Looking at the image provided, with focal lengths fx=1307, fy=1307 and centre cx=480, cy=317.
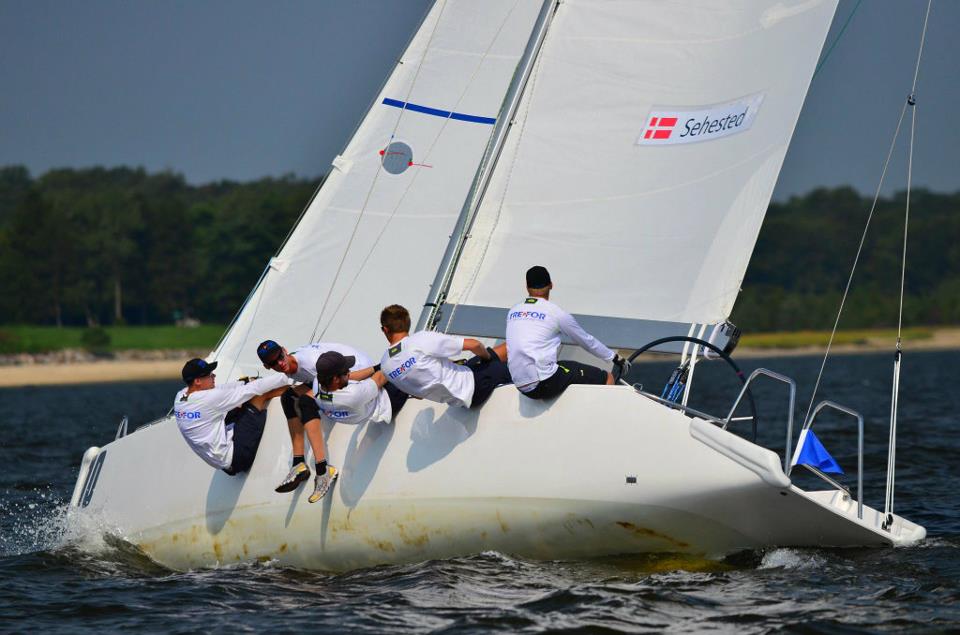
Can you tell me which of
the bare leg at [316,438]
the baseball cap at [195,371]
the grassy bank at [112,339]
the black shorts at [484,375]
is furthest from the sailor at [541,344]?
the grassy bank at [112,339]

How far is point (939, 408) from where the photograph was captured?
23375 millimetres

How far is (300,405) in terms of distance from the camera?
8523 mm

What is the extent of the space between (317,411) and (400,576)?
1.21 metres

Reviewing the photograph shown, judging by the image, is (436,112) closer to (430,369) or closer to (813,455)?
(430,369)

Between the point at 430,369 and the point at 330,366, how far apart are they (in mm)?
644

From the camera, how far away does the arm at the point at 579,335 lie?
8.02 m

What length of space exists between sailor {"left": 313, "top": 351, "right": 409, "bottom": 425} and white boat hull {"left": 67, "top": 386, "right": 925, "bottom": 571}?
184 millimetres

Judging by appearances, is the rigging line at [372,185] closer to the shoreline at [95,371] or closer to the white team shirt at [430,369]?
the white team shirt at [430,369]

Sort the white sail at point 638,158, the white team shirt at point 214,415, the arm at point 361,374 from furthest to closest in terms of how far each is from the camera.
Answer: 1. the white sail at point 638,158
2. the white team shirt at point 214,415
3. the arm at point 361,374

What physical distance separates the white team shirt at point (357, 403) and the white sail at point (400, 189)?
320 cm

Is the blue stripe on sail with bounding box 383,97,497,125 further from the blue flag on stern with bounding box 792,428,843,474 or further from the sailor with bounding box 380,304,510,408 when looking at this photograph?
the blue flag on stern with bounding box 792,428,843,474

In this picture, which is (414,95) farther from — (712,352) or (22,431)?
(22,431)

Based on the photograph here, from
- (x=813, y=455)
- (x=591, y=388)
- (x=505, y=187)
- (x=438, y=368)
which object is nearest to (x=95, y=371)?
(x=505, y=187)

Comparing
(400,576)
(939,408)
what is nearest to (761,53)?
(400,576)
